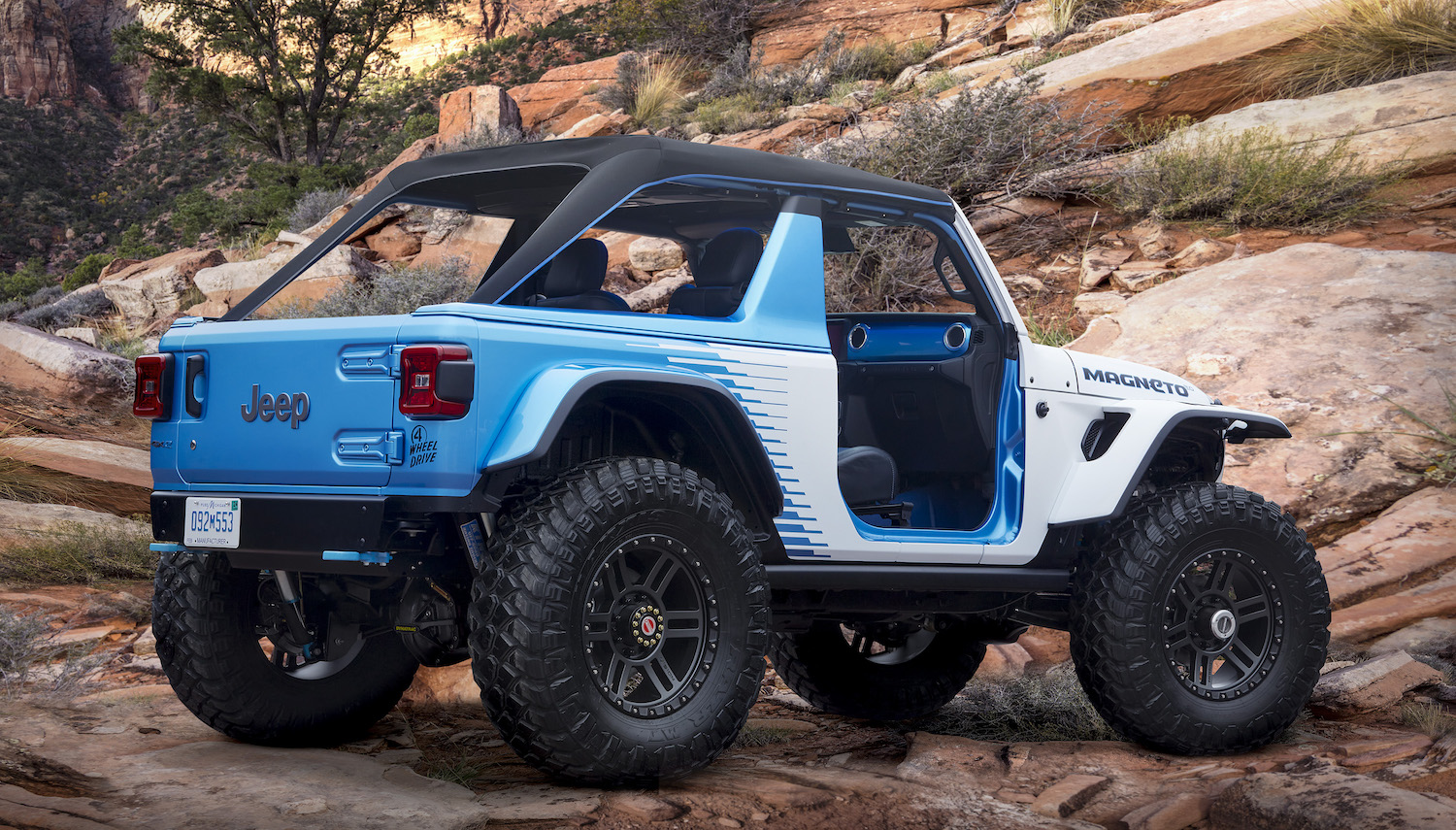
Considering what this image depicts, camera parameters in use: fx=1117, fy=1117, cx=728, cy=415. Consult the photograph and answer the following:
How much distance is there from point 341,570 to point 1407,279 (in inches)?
309

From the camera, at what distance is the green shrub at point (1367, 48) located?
443 inches

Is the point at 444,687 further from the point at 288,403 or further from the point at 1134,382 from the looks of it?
the point at 1134,382

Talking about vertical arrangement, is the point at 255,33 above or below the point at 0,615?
above

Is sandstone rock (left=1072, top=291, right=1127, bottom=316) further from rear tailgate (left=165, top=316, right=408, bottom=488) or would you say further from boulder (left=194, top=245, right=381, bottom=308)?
boulder (left=194, top=245, right=381, bottom=308)

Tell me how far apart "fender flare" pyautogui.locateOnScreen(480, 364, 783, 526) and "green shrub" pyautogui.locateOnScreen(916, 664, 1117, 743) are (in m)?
1.83

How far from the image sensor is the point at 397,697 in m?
4.11

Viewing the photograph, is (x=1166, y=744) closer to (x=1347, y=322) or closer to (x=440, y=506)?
(x=440, y=506)

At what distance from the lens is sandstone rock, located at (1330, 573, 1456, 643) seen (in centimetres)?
530

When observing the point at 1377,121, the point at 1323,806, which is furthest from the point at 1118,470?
the point at 1377,121

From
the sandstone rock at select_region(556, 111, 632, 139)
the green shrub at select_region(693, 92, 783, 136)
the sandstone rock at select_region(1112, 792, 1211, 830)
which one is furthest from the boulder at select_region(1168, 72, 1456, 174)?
the sandstone rock at select_region(556, 111, 632, 139)

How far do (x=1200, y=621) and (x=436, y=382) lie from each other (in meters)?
2.94

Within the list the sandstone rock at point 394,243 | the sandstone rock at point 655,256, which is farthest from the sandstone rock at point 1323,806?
the sandstone rock at point 394,243

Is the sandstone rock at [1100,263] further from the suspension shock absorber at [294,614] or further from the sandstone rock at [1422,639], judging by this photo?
the suspension shock absorber at [294,614]

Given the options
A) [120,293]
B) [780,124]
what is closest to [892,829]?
[780,124]
